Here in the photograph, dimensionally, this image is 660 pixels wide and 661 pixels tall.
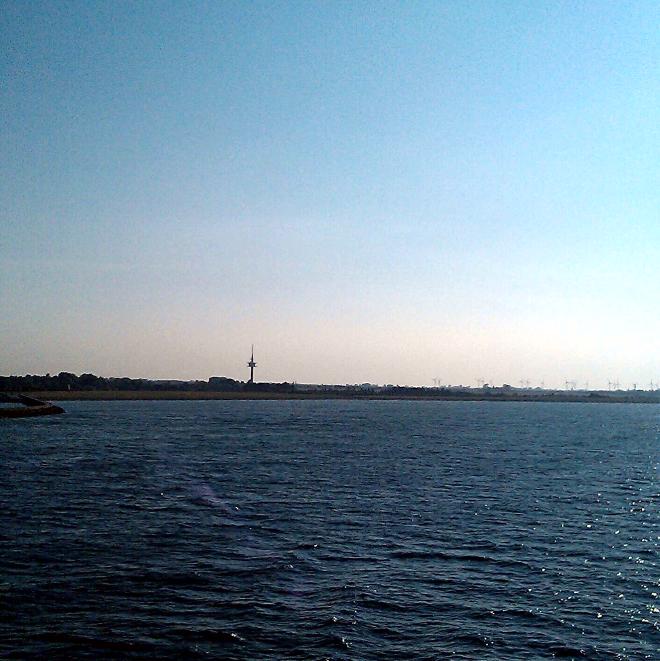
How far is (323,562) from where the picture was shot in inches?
1101

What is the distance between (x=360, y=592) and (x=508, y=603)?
184 inches

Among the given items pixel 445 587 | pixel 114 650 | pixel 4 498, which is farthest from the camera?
pixel 4 498

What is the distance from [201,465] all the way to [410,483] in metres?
17.7

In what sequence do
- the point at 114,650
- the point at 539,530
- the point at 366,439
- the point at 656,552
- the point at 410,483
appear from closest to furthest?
the point at 114,650, the point at 656,552, the point at 539,530, the point at 410,483, the point at 366,439

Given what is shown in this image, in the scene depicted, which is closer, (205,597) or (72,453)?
(205,597)

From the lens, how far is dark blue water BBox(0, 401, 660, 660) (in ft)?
66.2

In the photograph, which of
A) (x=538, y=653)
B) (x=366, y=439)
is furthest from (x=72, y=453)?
(x=538, y=653)

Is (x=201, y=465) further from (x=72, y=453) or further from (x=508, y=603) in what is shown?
(x=508, y=603)

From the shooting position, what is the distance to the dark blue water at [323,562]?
2017 centimetres

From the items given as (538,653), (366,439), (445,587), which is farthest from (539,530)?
(366,439)

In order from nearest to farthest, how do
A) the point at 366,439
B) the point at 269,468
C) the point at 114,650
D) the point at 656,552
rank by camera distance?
the point at 114,650, the point at 656,552, the point at 269,468, the point at 366,439

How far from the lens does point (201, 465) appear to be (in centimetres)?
5925

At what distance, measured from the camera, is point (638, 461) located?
72.4 meters

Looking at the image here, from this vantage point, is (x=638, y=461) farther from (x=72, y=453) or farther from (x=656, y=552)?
(x=72, y=453)
